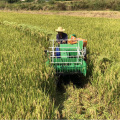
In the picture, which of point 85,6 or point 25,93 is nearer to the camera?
point 25,93

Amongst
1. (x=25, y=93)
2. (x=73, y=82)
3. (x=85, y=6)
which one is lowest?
(x=73, y=82)

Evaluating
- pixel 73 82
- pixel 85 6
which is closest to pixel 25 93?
pixel 73 82

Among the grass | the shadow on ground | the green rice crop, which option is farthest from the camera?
the grass

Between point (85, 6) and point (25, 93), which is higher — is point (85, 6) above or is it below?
above

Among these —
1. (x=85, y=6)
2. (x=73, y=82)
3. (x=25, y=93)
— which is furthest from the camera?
(x=85, y=6)

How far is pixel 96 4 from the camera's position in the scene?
2502 centimetres

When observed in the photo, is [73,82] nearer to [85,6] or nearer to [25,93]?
[25,93]

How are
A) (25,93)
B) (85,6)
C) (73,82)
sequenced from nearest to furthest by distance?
1. (25,93)
2. (73,82)
3. (85,6)

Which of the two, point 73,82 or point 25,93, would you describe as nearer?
point 25,93

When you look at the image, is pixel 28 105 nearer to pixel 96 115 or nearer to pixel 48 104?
pixel 48 104

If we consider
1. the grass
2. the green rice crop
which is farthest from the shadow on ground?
the grass

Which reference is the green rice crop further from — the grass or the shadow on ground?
the grass

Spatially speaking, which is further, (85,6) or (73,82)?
(85,6)

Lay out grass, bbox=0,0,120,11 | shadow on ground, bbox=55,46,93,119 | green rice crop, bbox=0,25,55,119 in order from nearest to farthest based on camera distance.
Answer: green rice crop, bbox=0,25,55,119 → shadow on ground, bbox=55,46,93,119 → grass, bbox=0,0,120,11
